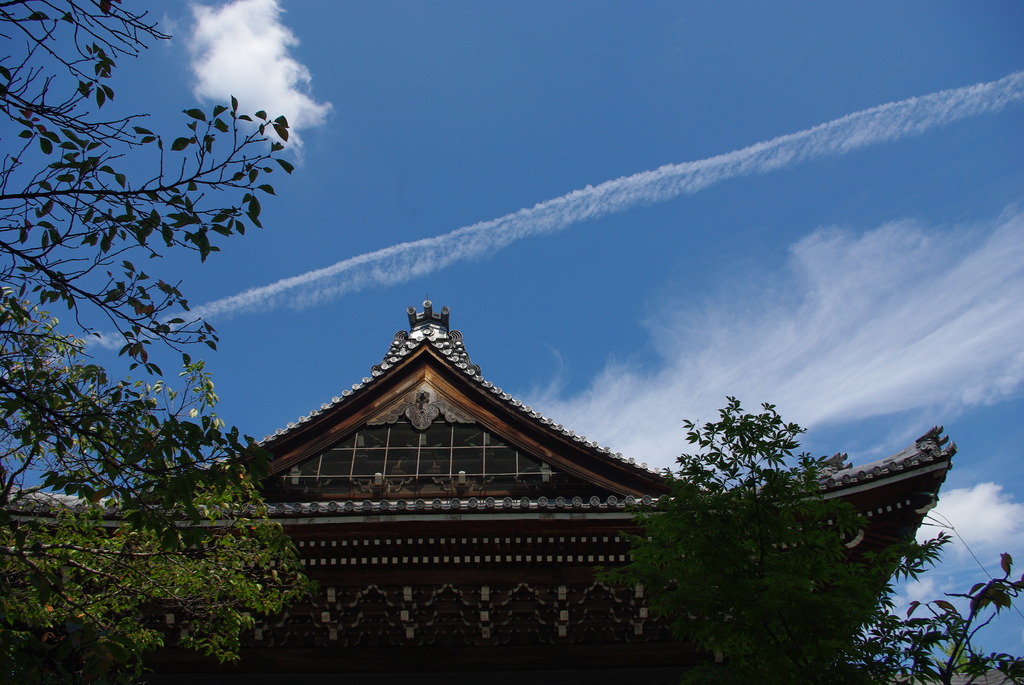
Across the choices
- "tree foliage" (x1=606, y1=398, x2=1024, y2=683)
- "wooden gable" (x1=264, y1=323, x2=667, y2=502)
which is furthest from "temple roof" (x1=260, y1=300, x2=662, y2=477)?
"tree foliage" (x1=606, y1=398, x2=1024, y2=683)

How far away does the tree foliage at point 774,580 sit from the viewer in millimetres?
→ 5172

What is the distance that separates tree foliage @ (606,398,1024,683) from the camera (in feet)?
17.0

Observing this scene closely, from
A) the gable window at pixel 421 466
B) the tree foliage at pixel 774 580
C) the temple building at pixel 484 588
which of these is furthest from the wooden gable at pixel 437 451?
the tree foliage at pixel 774 580

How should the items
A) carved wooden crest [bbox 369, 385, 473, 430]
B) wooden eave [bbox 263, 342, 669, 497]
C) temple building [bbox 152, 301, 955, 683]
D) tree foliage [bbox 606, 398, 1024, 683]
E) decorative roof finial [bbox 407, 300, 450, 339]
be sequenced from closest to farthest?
tree foliage [bbox 606, 398, 1024, 683]
temple building [bbox 152, 301, 955, 683]
wooden eave [bbox 263, 342, 669, 497]
carved wooden crest [bbox 369, 385, 473, 430]
decorative roof finial [bbox 407, 300, 450, 339]

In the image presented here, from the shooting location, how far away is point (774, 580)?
5180 mm

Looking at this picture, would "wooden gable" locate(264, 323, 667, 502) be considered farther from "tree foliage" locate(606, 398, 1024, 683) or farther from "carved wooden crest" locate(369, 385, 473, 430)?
"tree foliage" locate(606, 398, 1024, 683)

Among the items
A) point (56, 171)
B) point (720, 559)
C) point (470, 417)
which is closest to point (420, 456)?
point (470, 417)

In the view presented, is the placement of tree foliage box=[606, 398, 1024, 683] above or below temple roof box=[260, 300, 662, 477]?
below

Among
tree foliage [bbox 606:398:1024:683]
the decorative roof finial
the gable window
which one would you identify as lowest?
tree foliage [bbox 606:398:1024:683]

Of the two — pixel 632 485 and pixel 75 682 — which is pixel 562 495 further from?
pixel 75 682

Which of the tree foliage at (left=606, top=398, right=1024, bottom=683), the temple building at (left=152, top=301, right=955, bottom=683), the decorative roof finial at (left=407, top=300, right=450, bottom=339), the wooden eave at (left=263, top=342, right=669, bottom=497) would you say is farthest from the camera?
the decorative roof finial at (left=407, top=300, right=450, bottom=339)

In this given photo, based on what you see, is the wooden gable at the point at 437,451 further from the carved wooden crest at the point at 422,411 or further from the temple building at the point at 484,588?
the temple building at the point at 484,588

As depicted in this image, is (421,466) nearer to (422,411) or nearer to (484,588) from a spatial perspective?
(422,411)

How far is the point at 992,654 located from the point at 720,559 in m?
1.81
